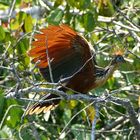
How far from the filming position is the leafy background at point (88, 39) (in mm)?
3061

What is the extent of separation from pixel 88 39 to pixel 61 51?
0.82m

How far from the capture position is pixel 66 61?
301 centimetres

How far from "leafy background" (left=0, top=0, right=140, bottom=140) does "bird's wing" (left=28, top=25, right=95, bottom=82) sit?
12cm

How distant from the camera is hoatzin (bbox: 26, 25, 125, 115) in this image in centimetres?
281

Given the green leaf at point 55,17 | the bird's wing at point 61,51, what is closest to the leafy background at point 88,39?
the green leaf at point 55,17

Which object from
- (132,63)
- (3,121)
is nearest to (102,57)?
(132,63)

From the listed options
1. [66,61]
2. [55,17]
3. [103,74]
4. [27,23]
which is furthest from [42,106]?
[27,23]

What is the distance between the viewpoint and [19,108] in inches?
106

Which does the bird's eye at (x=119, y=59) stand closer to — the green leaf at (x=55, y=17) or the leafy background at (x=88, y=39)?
the leafy background at (x=88, y=39)

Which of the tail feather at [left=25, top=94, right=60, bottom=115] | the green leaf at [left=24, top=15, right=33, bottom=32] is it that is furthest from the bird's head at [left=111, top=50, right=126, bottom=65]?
the green leaf at [left=24, top=15, right=33, bottom=32]

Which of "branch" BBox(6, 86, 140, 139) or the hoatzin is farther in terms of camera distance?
the hoatzin

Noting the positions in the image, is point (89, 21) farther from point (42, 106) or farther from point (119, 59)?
point (42, 106)

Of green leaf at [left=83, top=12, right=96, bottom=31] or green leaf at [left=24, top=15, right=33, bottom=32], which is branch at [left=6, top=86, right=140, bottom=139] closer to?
green leaf at [left=83, top=12, right=96, bottom=31]

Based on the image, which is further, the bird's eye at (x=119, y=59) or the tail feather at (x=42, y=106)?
the bird's eye at (x=119, y=59)
